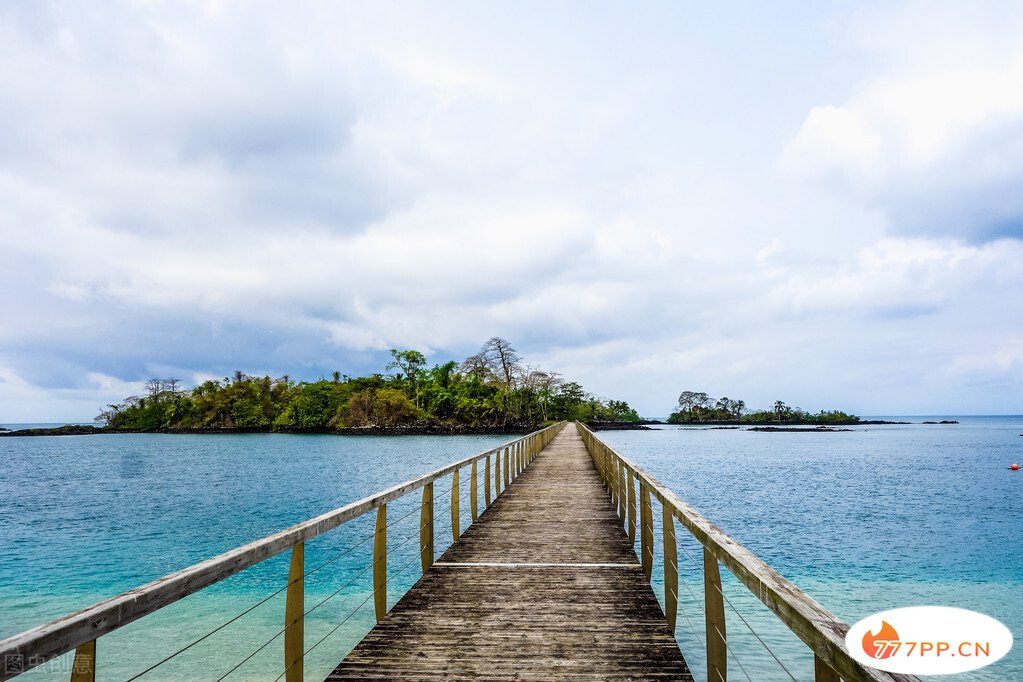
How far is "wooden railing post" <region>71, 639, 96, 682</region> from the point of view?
1555 millimetres

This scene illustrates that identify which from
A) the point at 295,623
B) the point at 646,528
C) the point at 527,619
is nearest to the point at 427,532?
the point at 527,619

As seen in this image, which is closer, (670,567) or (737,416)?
(670,567)

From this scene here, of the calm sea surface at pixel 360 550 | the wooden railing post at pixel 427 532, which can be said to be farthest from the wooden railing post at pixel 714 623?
the wooden railing post at pixel 427 532

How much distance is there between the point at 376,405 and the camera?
84938 mm

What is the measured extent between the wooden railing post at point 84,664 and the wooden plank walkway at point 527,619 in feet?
5.89

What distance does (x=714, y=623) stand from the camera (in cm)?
287

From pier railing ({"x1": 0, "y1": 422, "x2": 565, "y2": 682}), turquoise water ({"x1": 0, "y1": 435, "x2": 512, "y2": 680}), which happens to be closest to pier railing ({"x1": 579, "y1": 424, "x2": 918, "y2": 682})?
pier railing ({"x1": 0, "y1": 422, "x2": 565, "y2": 682})

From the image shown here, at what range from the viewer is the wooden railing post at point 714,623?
2.83 m

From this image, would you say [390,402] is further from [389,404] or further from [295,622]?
[295,622]

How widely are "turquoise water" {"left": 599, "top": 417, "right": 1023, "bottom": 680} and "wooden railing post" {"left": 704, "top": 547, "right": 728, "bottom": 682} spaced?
430mm

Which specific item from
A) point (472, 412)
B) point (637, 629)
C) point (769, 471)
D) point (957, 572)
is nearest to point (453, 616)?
point (637, 629)

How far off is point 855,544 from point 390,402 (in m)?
73.7

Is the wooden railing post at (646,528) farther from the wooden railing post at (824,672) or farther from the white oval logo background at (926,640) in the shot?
the white oval logo background at (926,640)

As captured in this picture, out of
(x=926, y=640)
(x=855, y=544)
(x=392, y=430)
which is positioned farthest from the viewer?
(x=392, y=430)
